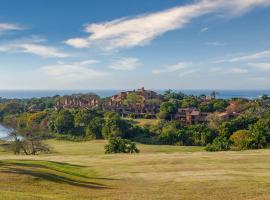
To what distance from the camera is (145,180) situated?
42188 mm

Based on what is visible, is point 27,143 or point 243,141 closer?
point 27,143

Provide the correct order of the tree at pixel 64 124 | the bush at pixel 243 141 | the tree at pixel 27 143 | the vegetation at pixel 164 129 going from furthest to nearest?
the tree at pixel 64 124 < the vegetation at pixel 164 129 < the bush at pixel 243 141 < the tree at pixel 27 143

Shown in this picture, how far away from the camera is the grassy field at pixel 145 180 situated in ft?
105

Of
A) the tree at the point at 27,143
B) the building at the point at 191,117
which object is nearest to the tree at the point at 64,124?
the building at the point at 191,117

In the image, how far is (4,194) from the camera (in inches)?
1077

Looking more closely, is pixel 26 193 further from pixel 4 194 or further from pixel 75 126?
pixel 75 126

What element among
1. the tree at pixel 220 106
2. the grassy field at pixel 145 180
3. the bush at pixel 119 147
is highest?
the tree at pixel 220 106

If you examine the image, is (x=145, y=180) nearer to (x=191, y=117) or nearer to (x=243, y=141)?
(x=243, y=141)

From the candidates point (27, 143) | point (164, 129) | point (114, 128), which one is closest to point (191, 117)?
point (164, 129)

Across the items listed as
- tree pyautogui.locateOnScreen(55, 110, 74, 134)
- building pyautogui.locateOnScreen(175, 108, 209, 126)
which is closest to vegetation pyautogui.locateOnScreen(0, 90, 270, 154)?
tree pyautogui.locateOnScreen(55, 110, 74, 134)

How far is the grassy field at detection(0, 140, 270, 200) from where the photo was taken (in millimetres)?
32062

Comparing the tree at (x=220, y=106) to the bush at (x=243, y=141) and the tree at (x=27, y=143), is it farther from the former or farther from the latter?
the tree at (x=27, y=143)

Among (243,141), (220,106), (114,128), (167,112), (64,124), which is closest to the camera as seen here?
(243,141)

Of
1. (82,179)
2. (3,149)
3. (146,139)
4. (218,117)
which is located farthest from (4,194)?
(218,117)
